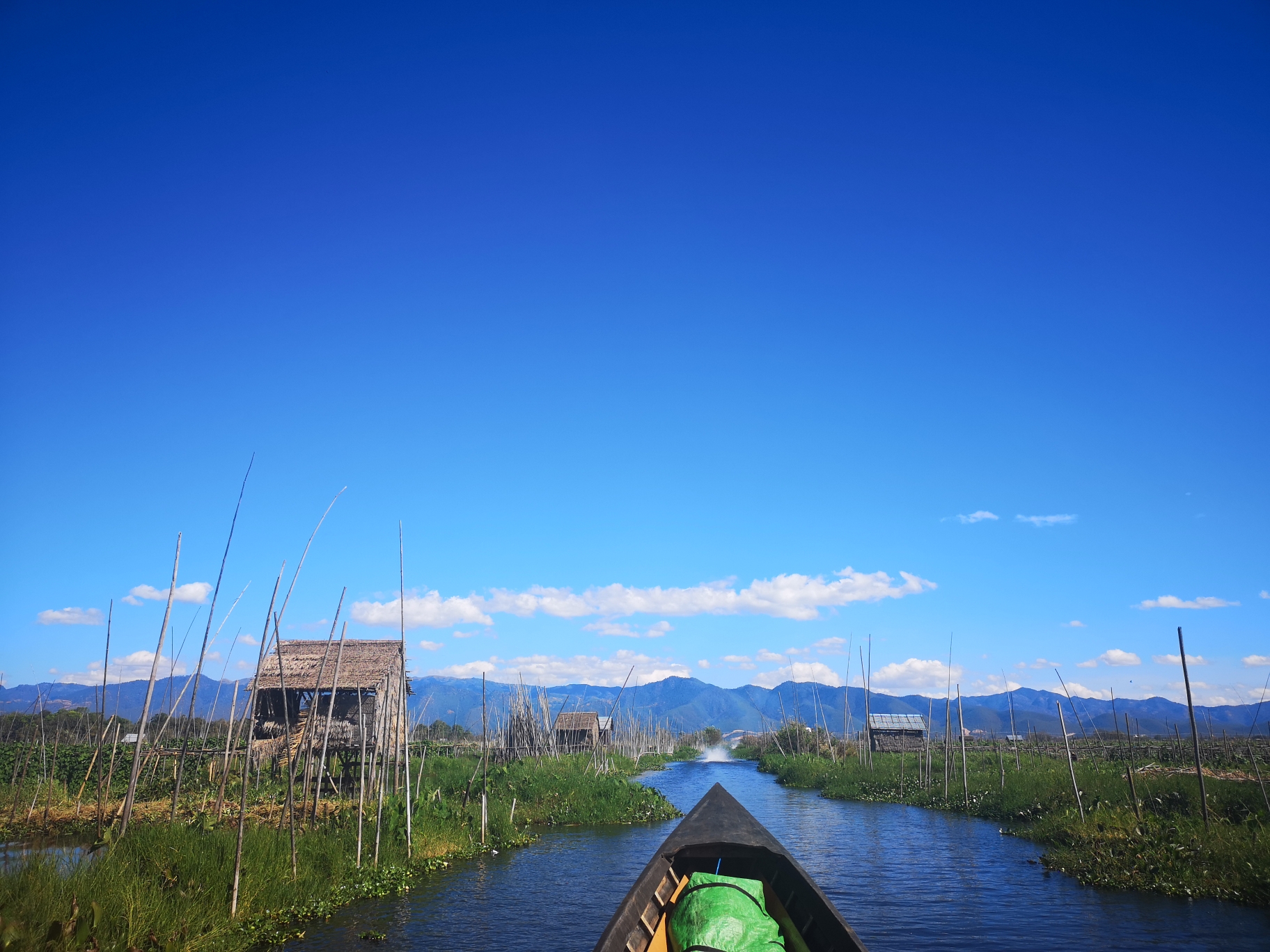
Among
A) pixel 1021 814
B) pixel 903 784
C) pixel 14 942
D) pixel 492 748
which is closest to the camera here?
pixel 14 942

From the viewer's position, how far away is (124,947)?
6.55 metres

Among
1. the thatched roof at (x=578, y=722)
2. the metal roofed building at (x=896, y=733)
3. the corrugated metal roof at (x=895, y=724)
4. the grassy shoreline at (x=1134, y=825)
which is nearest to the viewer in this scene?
the grassy shoreline at (x=1134, y=825)

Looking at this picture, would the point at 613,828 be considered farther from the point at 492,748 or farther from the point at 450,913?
the point at 492,748

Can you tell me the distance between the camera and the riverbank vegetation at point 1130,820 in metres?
11.1

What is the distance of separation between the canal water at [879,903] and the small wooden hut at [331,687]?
740 cm

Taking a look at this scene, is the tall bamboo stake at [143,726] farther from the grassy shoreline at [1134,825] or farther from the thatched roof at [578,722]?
the thatched roof at [578,722]

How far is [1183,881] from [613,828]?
42.1ft

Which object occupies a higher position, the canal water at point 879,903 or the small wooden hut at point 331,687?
the small wooden hut at point 331,687

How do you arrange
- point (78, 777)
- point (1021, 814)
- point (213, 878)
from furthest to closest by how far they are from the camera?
point (78, 777) < point (1021, 814) < point (213, 878)

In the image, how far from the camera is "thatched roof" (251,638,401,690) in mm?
21203

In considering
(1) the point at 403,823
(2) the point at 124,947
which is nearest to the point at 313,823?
(1) the point at 403,823

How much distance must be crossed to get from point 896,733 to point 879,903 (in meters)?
31.7

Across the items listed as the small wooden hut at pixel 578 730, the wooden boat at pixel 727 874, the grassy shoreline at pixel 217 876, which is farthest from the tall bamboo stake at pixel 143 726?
the small wooden hut at pixel 578 730

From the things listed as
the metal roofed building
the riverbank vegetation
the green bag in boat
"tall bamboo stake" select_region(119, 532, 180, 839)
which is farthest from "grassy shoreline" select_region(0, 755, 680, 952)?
the metal roofed building
